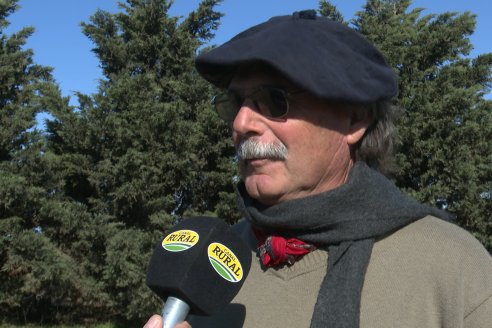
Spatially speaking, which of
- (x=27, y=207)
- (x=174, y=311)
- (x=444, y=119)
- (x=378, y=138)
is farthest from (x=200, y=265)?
(x=444, y=119)

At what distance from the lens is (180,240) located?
5.76ft

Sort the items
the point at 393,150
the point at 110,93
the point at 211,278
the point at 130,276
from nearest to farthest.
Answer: the point at 211,278, the point at 393,150, the point at 130,276, the point at 110,93

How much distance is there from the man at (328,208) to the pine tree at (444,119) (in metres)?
9.22

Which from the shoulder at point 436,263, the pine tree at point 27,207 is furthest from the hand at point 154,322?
the pine tree at point 27,207

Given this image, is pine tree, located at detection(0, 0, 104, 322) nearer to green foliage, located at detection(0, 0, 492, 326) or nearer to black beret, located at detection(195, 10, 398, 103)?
green foliage, located at detection(0, 0, 492, 326)

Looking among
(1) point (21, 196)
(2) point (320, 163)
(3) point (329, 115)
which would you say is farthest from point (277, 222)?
(1) point (21, 196)

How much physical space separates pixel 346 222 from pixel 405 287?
0.89 feet

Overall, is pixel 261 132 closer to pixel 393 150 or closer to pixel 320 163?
A: pixel 320 163

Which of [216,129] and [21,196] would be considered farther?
[216,129]

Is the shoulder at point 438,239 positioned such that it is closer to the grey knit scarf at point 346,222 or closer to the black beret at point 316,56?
the grey knit scarf at point 346,222

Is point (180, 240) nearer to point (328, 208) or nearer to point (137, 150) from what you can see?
point (328, 208)

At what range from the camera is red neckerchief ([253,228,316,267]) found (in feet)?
6.41

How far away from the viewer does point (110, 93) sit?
36.2ft

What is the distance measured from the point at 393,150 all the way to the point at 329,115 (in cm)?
49
